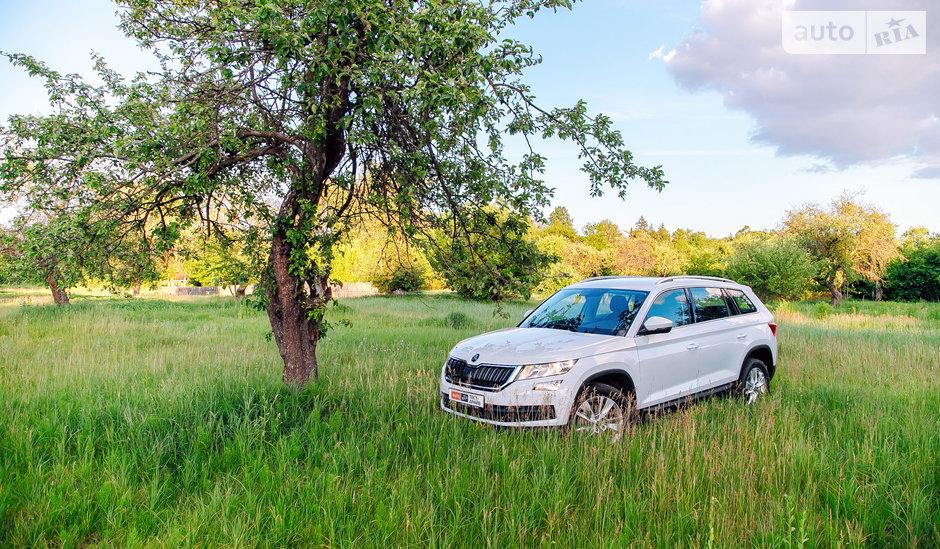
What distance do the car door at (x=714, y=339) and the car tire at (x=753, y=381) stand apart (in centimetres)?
18

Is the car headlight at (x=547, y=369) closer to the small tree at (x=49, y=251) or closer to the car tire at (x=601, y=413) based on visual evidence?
the car tire at (x=601, y=413)

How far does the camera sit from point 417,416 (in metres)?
5.31

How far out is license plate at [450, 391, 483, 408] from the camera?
4.82 meters

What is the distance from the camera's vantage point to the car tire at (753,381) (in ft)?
20.8

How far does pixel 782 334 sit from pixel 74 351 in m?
16.8

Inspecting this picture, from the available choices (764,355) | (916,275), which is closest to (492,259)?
(764,355)

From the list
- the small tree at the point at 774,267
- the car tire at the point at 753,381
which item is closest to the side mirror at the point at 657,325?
the car tire at the point at 753,381

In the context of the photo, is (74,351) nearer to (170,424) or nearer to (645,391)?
(170,424)

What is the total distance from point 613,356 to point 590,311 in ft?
3.47

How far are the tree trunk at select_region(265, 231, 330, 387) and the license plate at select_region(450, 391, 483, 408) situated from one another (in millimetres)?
2037

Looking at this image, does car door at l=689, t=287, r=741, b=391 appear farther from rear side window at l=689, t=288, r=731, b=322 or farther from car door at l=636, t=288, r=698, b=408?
car door at l=636, t=288, r=698, b=408

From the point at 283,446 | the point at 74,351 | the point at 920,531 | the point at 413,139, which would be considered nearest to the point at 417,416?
the point at 283,446

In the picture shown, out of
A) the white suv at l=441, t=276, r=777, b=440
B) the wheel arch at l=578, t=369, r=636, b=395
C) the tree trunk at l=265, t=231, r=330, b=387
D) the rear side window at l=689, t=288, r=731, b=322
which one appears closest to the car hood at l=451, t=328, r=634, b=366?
the white suv at l=441, t=276, r=777, b=440

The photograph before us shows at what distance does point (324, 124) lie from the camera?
15.7 feet
